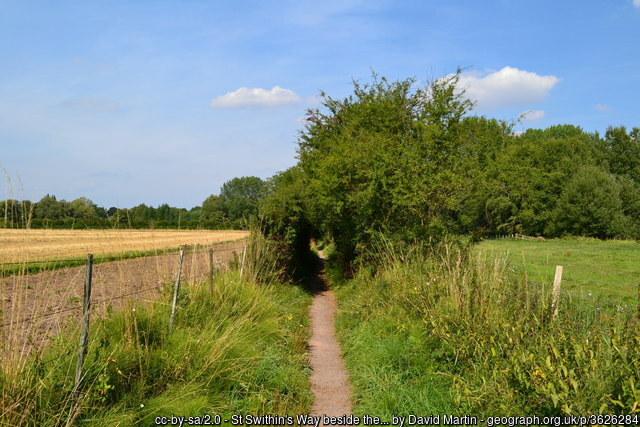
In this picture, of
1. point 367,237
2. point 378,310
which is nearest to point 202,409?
point 378,310

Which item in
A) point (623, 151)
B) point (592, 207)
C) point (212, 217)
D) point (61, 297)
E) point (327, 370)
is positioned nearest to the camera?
point (327, 370)

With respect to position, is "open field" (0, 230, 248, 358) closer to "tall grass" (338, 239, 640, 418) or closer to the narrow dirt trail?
the narrow dirt trail

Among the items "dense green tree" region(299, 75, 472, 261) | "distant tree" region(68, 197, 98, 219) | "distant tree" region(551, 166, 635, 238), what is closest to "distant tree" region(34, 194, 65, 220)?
"distant tree" region(68, 197, 98, 219)

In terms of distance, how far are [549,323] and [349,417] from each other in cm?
267

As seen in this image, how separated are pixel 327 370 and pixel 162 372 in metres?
3.04

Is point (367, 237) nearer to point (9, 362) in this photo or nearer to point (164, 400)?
point (164, 400)

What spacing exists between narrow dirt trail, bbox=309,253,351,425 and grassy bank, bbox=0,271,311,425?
0.22 metres

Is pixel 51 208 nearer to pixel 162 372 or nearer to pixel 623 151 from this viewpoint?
pixel 162 372

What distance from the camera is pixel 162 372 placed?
5391mm

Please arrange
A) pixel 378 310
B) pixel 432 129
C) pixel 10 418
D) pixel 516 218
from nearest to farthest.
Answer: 1. pixel 10 418
2. pixel 378 310
3. pixel 432 129
4. pixel 516 218

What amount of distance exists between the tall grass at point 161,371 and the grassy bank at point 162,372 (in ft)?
0.04

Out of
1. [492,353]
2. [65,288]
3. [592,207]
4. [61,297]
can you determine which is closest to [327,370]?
[492,353]

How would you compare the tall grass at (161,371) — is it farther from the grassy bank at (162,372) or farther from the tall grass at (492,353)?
the tall grass at (492,353)

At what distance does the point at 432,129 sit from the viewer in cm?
1323
